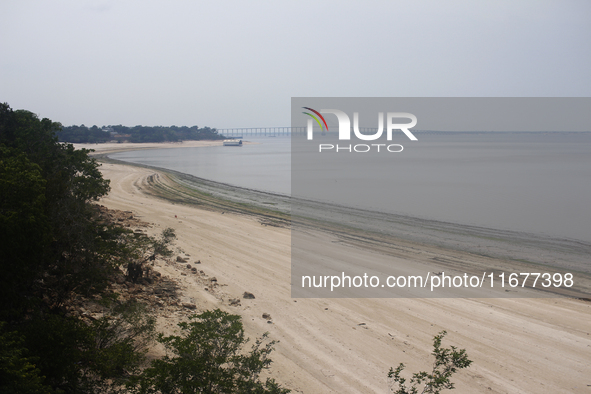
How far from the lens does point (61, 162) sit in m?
11.4

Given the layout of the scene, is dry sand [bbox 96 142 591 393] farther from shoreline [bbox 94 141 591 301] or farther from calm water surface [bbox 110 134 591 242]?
calm water surface [bbox 110 134 591 242]

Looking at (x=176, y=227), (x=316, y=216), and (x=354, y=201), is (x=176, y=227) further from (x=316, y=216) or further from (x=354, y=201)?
(x=354, y=201)

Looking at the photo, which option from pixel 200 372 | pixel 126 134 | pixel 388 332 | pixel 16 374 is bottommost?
pixel 388 332

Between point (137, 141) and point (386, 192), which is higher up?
point (137, 141)

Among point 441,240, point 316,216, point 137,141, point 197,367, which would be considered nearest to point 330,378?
point 197,367

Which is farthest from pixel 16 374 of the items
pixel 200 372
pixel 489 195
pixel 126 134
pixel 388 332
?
pixel 126 134

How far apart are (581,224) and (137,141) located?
12512 centimetres

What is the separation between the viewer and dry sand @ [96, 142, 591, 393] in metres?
7.63

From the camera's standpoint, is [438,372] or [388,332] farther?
[388,332]

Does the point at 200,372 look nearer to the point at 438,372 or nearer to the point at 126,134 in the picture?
the point at 438,372

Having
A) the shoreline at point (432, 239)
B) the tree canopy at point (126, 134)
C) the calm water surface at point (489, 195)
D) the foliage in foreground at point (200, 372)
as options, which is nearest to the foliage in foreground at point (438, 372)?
the foliage in foreground at point (200, 372)

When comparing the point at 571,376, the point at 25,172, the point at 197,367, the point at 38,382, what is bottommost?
the point at 571,376

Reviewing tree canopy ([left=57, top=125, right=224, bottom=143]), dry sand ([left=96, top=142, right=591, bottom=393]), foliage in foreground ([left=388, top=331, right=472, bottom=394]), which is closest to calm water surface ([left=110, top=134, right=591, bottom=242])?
dry sand ([left=96, top=142, right=591, bottom=393])

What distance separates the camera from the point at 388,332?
9477mm
